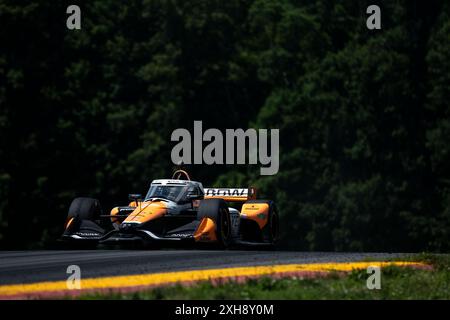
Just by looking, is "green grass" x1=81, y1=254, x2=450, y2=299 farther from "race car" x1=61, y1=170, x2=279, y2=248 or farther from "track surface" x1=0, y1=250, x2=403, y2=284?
"race car" x1=61, y1=170, x2=279, y2=248

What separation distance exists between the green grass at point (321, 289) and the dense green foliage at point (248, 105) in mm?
29219

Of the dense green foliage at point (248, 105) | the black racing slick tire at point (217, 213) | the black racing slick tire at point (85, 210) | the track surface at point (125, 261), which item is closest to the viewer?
the track surface at point (125, 261)

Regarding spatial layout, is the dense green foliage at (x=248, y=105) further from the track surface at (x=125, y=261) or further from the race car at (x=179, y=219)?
the track surface at (x=125, y=261)

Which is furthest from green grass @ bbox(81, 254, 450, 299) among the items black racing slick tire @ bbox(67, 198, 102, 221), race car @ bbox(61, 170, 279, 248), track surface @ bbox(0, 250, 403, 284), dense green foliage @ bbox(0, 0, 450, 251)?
dense green foliage @ bbox(0, 0, 450, 251)

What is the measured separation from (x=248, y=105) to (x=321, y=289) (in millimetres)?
43911

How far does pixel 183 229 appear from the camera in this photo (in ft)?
82.3

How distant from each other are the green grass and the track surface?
81.8 inches

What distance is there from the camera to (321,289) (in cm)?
1620

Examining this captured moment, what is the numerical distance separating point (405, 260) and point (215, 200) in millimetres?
5390

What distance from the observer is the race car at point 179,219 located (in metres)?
24.7

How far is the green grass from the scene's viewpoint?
1523cm

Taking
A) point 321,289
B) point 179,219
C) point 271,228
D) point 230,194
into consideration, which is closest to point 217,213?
point 179,219

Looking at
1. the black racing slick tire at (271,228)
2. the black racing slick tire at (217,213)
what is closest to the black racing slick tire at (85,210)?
the black racing slick tire at (217,213)
